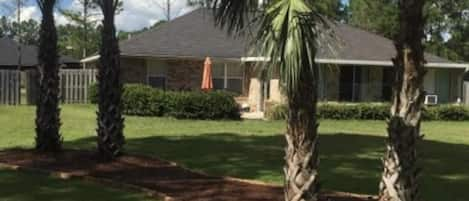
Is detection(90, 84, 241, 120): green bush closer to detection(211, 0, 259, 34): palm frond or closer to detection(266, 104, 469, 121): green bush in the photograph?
detection(266, 104, 469, 121): green bush

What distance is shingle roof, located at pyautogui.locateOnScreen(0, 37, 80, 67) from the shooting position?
44500 mm

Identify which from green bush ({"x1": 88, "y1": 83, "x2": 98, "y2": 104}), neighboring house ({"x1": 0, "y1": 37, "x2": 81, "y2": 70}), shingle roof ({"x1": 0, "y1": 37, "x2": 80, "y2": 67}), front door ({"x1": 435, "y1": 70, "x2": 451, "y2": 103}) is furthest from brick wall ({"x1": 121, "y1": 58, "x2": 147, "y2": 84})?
shingle roof ({"x1": 0, "y1": 37, "x2": 80, "y2": 67})

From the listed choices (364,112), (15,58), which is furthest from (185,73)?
(15,58)

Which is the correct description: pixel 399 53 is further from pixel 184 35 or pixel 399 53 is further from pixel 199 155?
pixel 184 35

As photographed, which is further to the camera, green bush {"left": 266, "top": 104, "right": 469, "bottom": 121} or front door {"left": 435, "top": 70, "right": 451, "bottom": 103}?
front door {"left": 435, "top": 70, "right": 451, "bottom": 103}

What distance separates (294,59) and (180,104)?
16.6 metres

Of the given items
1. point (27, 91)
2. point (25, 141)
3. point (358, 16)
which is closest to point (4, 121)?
point (25, 141)

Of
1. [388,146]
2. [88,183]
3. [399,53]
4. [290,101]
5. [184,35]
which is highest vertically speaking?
[184,35]

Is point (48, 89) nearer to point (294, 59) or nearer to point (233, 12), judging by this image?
point (233, 12)

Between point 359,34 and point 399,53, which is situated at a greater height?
point 359,34

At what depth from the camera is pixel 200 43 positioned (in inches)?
1148

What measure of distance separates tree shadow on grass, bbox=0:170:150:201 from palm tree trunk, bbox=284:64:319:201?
280cm

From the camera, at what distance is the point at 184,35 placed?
29.8m

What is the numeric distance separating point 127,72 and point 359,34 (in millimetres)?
11538
